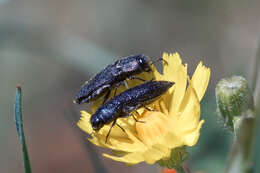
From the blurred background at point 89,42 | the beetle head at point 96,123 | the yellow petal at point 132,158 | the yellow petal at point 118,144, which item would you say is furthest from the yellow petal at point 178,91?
the blurred background at point 89,42

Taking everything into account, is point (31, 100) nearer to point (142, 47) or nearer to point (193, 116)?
point (142, 47)

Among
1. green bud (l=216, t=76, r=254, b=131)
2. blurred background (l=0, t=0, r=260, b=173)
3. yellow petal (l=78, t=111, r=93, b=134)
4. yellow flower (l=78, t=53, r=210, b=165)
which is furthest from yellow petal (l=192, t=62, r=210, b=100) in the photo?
blurred background (l=0, t=0, r=260, b=173)

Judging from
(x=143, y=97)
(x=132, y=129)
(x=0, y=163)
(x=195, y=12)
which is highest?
(x=195, y=12)

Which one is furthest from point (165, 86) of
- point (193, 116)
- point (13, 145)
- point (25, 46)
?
point (13, 145)

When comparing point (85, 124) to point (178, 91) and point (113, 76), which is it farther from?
point (178, 91)

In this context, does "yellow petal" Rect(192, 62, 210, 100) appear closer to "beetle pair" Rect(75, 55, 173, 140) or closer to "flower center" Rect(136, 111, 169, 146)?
"beetle pair" Rect(75, 55, 173, 140)

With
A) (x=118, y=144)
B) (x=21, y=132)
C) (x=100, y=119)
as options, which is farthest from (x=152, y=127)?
(x=21, y=132)
